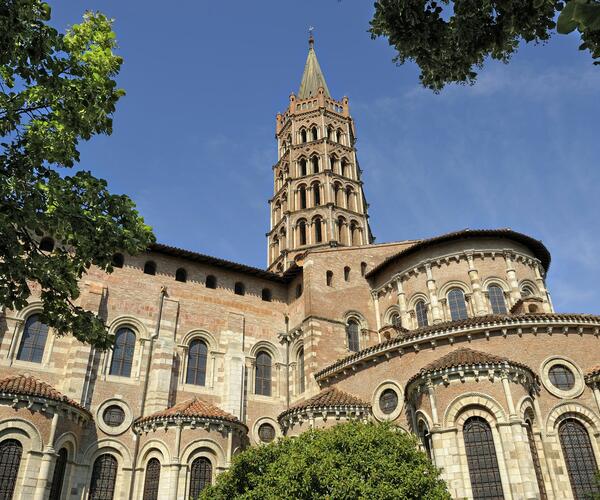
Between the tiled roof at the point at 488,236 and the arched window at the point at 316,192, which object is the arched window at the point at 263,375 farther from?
the arched window at the point at 316,192

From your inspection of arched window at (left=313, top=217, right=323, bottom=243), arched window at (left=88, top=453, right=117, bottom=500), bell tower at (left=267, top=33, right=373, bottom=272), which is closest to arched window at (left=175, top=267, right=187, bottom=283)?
arched window at (left=88, top=453, right=117, bottom=500)

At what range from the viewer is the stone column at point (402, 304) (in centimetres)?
2888

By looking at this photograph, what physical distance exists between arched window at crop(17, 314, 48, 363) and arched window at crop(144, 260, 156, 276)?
6.21m

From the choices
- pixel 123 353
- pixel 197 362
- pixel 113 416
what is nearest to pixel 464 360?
pixel 197 362

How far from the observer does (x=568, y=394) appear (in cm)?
2069

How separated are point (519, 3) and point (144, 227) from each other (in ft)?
25.3

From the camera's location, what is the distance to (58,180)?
9734 millimetres

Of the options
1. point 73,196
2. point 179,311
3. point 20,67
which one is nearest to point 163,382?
point 179,311

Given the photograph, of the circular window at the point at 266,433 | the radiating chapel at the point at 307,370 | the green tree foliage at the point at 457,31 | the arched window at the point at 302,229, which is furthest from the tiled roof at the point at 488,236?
the green tree foliage at the point at 457,31

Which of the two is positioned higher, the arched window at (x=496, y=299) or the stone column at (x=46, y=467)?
the arched window at (x=496, y=299)

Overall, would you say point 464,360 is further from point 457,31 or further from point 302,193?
point 302,193

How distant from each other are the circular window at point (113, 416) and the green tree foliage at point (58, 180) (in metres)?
16.2

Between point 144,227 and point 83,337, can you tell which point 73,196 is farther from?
point 83,337

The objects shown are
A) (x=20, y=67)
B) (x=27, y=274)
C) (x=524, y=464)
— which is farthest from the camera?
(x=524, y=464)
